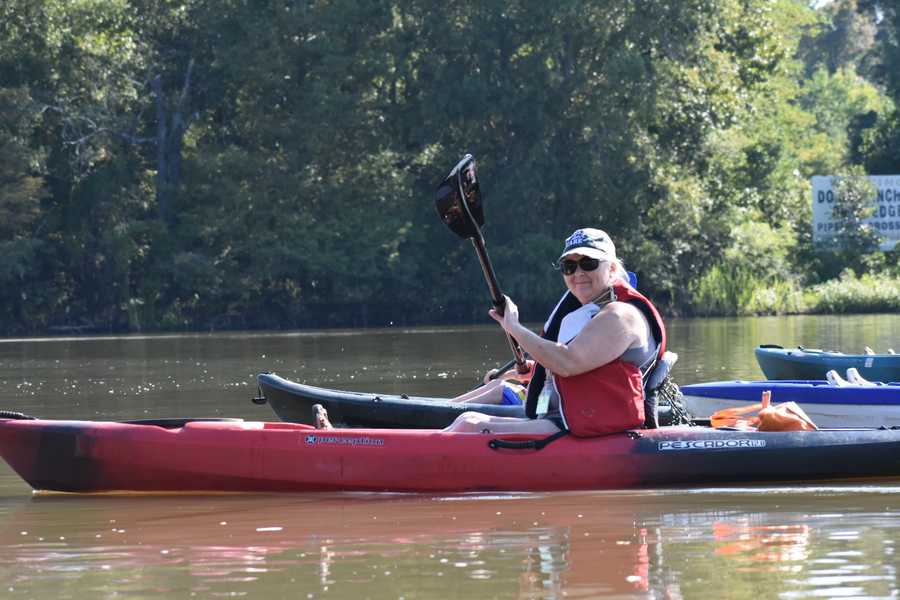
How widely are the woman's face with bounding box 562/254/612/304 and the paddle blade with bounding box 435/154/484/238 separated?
111 inches

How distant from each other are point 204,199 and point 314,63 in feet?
13.4

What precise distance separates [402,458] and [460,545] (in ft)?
5.98

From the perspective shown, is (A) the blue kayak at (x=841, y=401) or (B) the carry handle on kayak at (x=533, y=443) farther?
(A) the blue kayak at (x=841, y=401)

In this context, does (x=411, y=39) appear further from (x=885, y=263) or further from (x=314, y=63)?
(x=885, y=263)

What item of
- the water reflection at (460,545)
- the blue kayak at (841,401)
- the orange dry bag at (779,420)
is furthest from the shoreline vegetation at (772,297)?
the water reflection at (460,545)

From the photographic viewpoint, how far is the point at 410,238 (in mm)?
41938

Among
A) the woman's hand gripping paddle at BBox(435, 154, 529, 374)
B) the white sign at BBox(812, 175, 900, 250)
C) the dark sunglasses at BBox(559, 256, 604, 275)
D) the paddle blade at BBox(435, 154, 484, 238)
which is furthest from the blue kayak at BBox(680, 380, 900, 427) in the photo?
the white sign at BBox(812, 175, 900, 250)

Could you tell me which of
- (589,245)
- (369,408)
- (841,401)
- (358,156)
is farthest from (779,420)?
(358,156)

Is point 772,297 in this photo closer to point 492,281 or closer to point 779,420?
point 492,281

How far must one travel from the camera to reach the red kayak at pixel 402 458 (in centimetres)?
933

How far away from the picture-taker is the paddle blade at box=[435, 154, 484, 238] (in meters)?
11.4

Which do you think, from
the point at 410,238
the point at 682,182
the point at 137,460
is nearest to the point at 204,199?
the point at 410,238

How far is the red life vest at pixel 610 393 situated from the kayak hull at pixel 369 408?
2057 millimetres

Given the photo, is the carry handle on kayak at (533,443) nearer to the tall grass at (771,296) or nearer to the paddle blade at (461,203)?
the paddle blade at (461,203)
